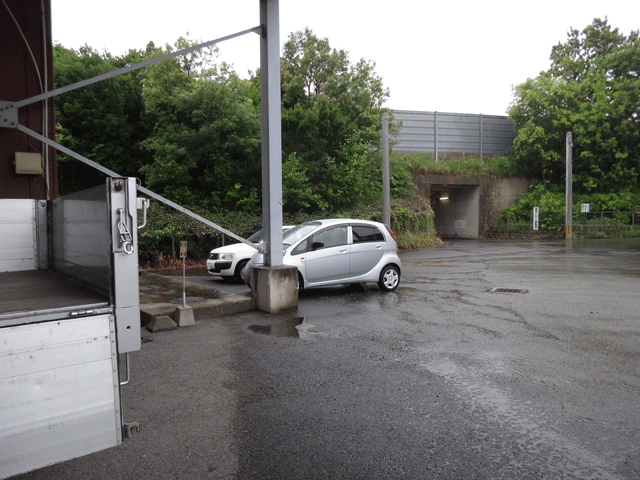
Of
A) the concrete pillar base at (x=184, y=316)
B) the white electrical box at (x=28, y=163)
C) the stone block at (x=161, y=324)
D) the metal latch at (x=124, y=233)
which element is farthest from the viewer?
the concrete pillar base at (x=184, y=316)

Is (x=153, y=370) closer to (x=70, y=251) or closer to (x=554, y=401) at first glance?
(x=70, y=251)

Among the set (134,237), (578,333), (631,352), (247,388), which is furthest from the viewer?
(578,333)

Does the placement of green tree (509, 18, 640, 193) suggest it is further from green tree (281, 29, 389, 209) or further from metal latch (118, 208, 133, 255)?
metal latch (118, 208, 133, 255)

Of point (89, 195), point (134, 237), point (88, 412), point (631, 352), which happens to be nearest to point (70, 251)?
point (89, 195)

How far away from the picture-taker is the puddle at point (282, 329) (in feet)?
24.6

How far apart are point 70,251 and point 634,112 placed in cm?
4351

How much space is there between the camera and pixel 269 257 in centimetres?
905

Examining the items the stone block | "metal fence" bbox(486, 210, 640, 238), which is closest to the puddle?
the stone block

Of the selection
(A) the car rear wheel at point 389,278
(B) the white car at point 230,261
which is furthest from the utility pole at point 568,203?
(B) the white car at point 230,261

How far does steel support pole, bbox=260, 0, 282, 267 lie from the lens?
870 cm

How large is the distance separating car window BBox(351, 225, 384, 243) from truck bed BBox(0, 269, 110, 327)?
25.2 feet

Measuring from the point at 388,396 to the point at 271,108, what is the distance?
5.55 m

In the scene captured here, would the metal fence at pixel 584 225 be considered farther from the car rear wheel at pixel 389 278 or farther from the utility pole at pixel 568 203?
the car rear wheel at pixel 389 278

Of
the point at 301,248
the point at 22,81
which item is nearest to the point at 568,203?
the point at 301,248
